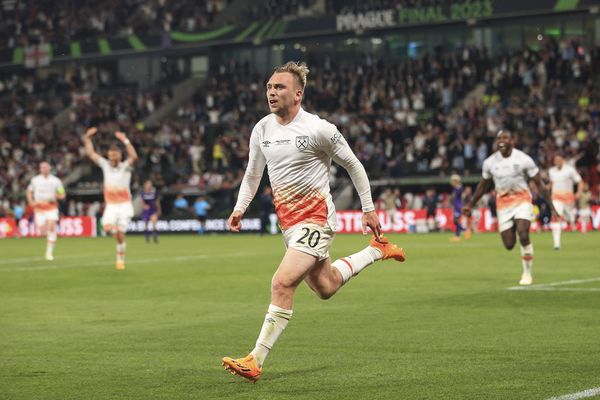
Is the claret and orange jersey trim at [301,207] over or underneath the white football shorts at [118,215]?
over

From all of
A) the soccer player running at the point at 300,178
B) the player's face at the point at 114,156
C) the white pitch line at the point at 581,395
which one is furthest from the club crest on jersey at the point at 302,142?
the player's face at the point at 114,156

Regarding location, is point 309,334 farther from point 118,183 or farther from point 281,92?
point 118,183

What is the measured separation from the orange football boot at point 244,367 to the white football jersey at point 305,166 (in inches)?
52.7

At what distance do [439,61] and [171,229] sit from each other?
48.2 ft

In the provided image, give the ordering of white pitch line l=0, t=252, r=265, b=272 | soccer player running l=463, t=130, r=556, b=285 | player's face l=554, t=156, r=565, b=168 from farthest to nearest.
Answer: player's face l=554, t=156, r=565, b=168, white pitch line l=0, t=252, r=265, b=272, soccer player running l=463, t=130, r=556, b=285

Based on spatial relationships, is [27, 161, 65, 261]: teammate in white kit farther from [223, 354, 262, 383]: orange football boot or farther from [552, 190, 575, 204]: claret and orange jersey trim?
[223, 354, 262, 383]: orange football boot

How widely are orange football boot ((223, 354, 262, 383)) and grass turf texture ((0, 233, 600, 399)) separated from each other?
11 cm

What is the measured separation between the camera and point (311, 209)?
9.98 metres

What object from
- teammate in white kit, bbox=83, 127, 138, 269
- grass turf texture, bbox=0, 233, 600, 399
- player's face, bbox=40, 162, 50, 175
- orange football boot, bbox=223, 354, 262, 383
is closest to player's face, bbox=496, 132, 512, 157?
grass turf texture, bbox=0, 233, 600, 399

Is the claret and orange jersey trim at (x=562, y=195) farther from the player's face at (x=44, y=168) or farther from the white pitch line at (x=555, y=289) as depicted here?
the white pitch line at (x=555, y=289)

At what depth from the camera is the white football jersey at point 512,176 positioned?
764 inches

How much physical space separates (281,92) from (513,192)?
33.9 feet

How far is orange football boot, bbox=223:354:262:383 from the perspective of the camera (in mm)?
9156

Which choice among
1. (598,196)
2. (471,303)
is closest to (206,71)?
(598,196)
